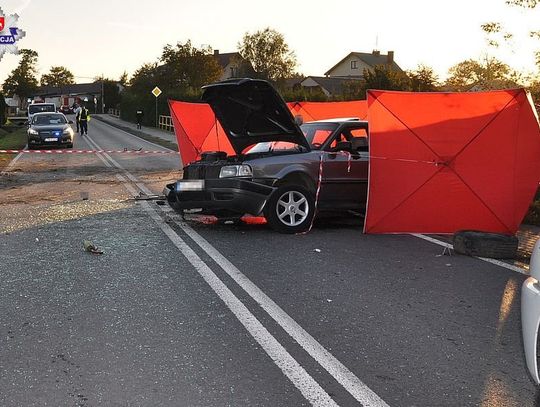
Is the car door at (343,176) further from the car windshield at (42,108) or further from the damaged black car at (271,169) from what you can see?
the car windshield at (42,108)

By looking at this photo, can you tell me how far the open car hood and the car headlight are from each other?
0.67 metres

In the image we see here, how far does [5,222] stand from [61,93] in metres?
177

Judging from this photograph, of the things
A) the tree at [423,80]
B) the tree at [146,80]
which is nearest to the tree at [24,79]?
the tree at [146,80]

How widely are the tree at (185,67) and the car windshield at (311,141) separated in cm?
6083

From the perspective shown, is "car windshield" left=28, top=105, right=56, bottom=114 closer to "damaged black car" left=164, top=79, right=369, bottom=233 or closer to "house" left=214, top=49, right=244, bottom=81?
"damaged black car" left=164, top=79, right=369, bottom=233

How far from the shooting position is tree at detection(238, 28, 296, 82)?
3883 inches

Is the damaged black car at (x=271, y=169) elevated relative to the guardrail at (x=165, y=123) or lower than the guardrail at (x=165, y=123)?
elevated

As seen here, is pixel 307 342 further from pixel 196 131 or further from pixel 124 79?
pixel 124 79

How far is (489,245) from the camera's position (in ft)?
24.3

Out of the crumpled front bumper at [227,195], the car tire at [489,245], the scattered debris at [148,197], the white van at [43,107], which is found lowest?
the scattered debris at [148,197]

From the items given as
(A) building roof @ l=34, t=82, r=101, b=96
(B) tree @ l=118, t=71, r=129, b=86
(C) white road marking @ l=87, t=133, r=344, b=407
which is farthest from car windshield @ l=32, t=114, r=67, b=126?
(A) building roof @ l=34, t=82, r=101, b=96

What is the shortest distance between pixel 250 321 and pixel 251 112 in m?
4.54

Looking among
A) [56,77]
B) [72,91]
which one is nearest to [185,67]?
[72,91]

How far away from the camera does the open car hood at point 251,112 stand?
27.3ft
